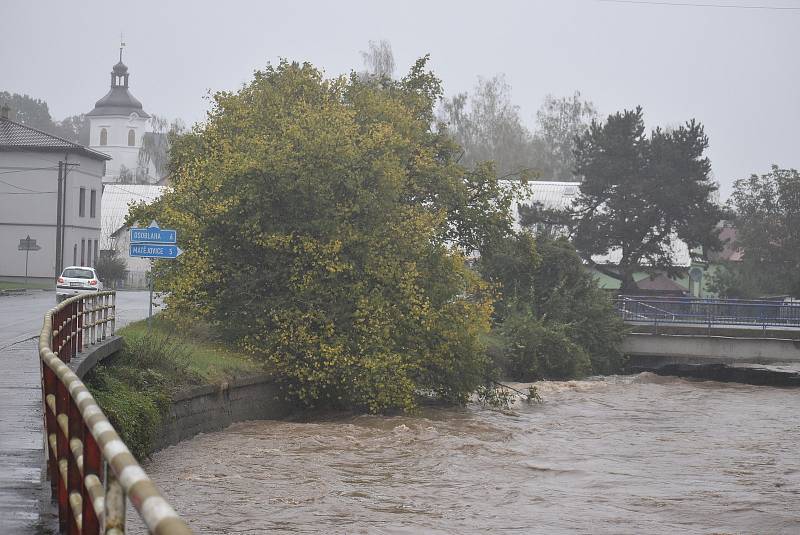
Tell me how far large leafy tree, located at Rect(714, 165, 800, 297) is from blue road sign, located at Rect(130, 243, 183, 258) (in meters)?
50.9

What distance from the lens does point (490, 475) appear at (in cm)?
1900

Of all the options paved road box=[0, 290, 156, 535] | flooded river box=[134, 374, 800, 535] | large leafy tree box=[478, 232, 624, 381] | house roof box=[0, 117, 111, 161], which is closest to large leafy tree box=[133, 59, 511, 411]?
flooded river box=[134, 374, 800, 535]

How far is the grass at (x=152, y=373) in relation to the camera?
1723 cm

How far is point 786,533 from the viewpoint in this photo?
48.8ft

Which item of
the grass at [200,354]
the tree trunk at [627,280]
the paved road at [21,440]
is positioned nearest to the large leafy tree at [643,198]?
the tree trunk at [627,280]

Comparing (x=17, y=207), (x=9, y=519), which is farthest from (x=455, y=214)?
(x=17, y=207)

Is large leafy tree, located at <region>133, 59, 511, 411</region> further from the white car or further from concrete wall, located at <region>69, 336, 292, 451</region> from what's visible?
the white car

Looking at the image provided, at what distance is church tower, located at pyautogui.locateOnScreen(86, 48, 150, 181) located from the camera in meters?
144

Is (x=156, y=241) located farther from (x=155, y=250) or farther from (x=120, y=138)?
(x=120, y=138)

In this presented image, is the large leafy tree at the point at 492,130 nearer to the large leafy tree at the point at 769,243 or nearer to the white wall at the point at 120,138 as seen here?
the large leafy tree at the point at 769,243

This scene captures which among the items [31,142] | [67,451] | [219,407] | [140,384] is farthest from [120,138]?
[67,451]

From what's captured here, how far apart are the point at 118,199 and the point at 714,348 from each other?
6353 centimetres

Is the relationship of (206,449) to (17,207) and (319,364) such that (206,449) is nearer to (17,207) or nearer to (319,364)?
(319,364)

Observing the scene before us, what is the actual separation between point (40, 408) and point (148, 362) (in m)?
8.11
